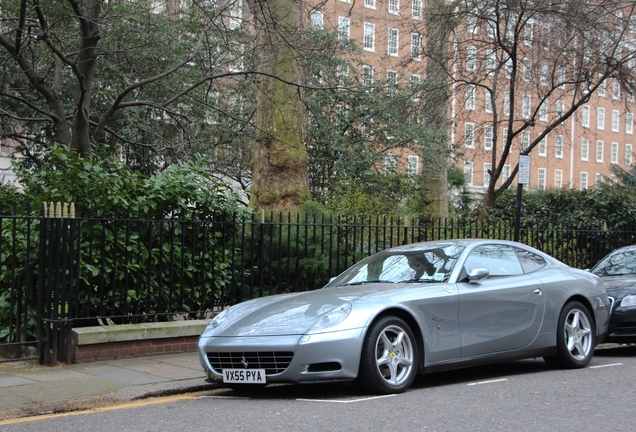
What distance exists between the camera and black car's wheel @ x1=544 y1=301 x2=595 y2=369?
8.35 metres

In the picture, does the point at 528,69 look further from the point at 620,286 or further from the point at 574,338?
the point at 574,338

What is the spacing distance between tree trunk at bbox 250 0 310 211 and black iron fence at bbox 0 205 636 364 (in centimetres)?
265

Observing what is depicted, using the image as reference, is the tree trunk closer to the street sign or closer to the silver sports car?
the street sign

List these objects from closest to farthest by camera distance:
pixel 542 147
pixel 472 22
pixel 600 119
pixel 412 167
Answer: pixel 472 22, pixel 412 167, pixel 542 147, pixel 600 119

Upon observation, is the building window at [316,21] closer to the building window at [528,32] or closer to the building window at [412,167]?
the building window at [412,167]

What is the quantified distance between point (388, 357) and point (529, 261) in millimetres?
2721

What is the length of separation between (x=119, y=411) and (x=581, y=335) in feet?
17.4

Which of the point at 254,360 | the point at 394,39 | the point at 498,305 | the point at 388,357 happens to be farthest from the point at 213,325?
the point at 394,39

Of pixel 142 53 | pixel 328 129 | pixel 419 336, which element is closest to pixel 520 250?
pixel 419 336

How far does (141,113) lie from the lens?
22.6 m

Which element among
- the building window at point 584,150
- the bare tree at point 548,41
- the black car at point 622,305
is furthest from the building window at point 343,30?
the building window at point 584,150

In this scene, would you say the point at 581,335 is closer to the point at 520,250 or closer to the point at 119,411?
the point at 520,250

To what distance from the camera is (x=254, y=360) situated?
666 cm

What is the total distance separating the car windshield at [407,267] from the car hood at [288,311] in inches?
14.6
